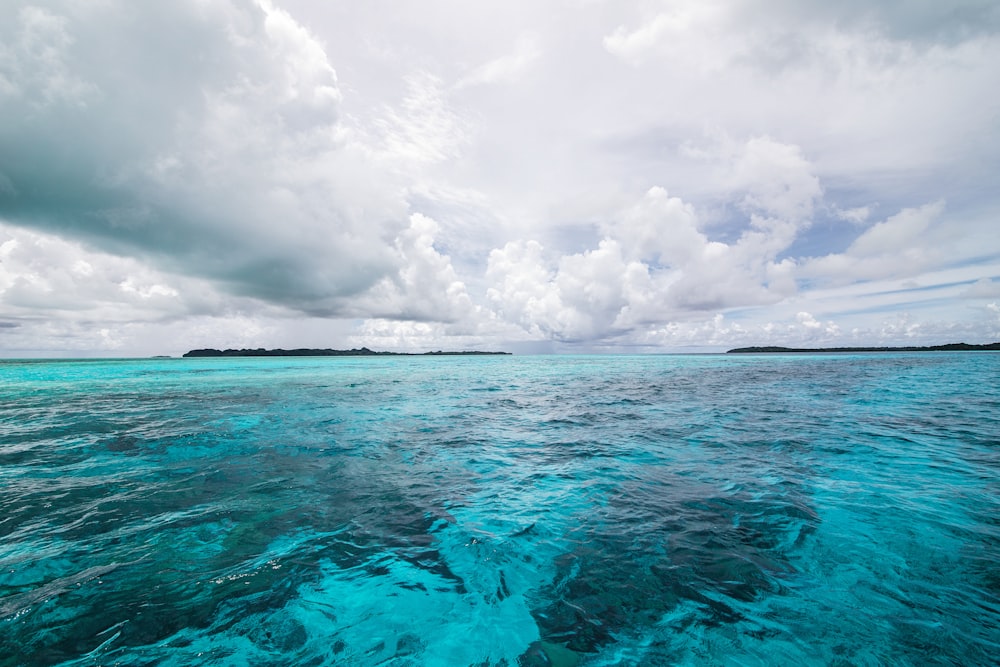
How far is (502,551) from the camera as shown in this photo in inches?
267

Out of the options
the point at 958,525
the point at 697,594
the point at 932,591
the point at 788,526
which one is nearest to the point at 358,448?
the point at 697,594

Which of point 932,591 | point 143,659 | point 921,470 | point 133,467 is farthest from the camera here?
point 133,467

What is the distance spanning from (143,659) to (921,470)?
16.7 m

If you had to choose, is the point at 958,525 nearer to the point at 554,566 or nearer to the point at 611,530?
the point at 611,530

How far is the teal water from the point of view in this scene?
4.60 metres

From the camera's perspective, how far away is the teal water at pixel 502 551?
4598 millimetres

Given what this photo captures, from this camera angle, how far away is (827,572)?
5.95 m

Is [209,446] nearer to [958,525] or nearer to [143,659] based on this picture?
[143,659]

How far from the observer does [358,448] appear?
45.4ft

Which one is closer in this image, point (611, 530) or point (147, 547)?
point (147, 547)

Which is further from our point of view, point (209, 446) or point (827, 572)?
point (209, 446)

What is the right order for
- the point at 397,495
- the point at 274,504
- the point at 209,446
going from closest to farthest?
the point at 274,504
the point at 397,495
the point at 209,446

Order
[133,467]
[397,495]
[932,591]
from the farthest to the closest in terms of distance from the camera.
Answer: [133,467]
[397,495]
[932,591]

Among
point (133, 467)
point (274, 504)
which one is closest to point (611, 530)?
point (274, 504)
